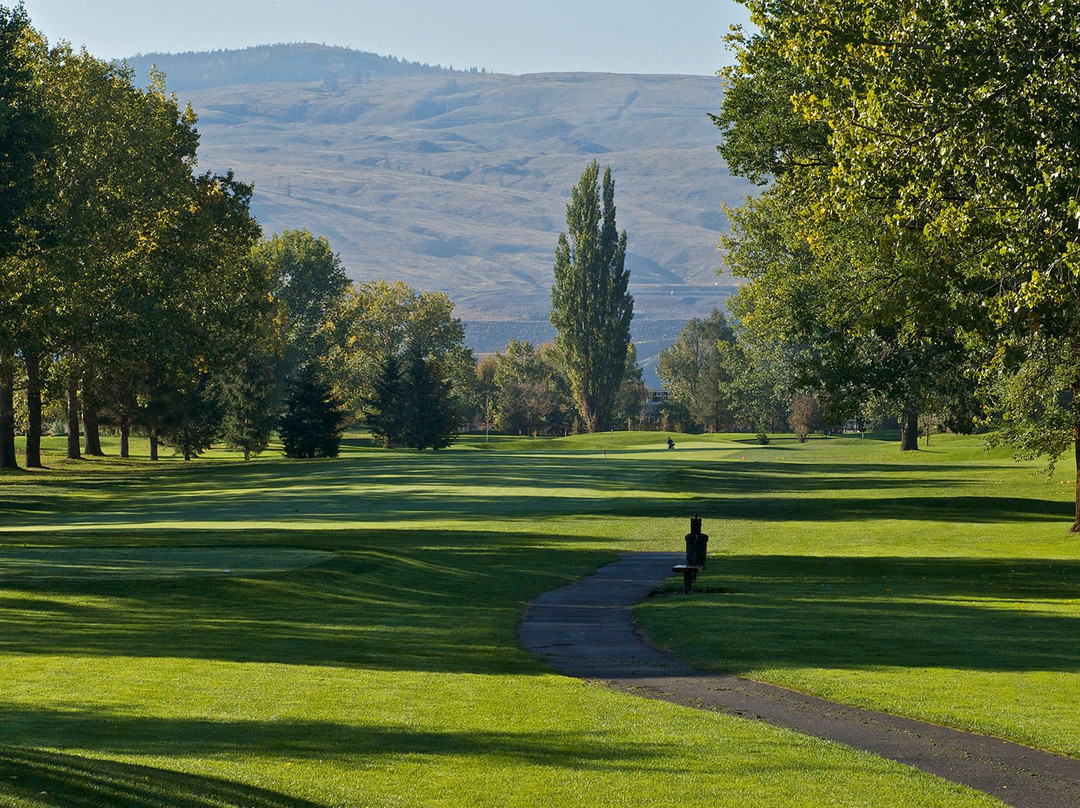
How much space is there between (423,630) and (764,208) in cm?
4313

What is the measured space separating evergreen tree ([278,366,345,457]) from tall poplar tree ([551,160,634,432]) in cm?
6024

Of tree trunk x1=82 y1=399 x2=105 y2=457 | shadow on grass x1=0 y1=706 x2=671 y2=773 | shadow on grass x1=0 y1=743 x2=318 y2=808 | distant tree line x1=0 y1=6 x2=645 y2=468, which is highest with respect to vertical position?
distant tree line x1=0 y1=6 x2=645 y2=468

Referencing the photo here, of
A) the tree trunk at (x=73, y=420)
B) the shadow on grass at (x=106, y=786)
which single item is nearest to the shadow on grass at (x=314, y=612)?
the shadow on grass at (x=106, y=786)

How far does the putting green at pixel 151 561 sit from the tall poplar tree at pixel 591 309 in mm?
117135

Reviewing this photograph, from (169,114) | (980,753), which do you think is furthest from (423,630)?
(169,114)

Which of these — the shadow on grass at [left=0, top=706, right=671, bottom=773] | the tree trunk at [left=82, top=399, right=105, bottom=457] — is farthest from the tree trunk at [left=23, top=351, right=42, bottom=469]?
the shadow on grass at [left=0, top=706, right=671, bottom=773]

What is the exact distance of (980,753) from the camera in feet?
41.2

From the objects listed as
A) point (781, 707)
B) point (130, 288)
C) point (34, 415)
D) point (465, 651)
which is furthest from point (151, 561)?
point (34, 415)

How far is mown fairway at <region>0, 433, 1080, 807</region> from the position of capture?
10.8m

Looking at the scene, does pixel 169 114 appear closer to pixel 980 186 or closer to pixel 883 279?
pixel 883 279

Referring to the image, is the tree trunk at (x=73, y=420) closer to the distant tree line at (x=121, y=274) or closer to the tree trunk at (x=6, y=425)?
the distant tree line at (x=121, y=274)

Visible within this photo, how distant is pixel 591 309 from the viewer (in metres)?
147

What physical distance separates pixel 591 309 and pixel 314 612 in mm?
126229

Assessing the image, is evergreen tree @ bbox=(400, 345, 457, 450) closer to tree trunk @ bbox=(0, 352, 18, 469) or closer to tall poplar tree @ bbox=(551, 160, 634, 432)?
tree trunk @ bbox=(0, 352, 18, 469)
